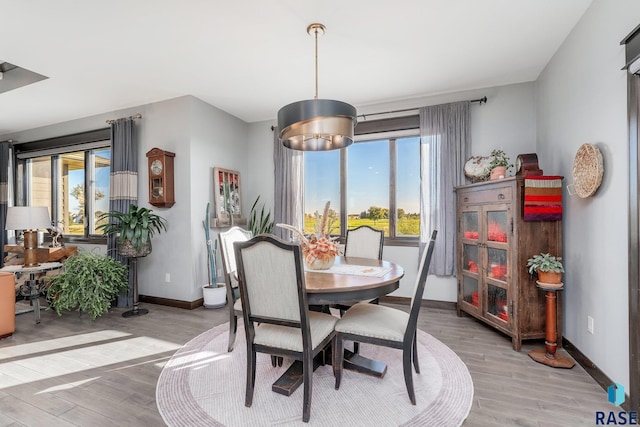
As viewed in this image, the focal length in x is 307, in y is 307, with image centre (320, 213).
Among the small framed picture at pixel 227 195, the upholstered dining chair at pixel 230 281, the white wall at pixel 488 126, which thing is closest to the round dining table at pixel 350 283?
the upholstered dining chair at pixel 230 281

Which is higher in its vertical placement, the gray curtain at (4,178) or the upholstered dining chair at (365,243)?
the gray curtain at (4,178)

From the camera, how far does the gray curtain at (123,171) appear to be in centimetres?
416

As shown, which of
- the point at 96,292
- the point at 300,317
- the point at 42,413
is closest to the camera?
the point at 300,317

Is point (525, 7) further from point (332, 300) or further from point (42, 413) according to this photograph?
point (42, 413)

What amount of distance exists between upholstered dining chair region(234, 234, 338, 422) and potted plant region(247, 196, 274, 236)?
8.89ft

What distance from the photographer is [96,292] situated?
3371 millimetres

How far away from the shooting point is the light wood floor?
1830 mm

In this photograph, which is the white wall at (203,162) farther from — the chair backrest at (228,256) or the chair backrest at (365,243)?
the chair backrest at (365,243)

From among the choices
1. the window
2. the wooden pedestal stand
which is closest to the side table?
the window

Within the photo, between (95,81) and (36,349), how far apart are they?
9.19 feet

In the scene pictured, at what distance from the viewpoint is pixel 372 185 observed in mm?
4270

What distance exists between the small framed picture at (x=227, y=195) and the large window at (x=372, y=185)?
1042 millimetres

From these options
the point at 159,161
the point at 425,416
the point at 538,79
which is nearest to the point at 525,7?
the point at 538,79

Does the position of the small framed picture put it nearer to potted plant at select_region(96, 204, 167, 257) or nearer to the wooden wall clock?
the wooden wall clock
